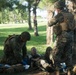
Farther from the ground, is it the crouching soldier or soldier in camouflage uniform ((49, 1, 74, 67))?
soldier in camouflage uniform ((49, 1, 74, 67))

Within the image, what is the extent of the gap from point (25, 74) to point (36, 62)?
685mm

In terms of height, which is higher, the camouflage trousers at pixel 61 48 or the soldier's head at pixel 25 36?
the soldier's head at pixel 25 36

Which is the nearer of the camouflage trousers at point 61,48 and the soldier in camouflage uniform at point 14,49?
the camouflage trousers at point 61,48

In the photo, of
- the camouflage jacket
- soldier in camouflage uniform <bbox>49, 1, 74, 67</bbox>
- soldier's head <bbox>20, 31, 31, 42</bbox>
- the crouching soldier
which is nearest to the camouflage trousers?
soldier in camouflage uniform <bbox>49, 1, 74, 67</bbox>

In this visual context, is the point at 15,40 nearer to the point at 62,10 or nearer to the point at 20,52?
the point at 20,52

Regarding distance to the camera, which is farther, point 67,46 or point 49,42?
point 49,42

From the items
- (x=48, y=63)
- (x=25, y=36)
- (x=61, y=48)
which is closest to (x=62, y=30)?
(x=61, y=48)

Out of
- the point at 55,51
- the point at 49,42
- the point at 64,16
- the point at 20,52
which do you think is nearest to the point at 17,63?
the point at 20,52

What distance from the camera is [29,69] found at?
9.88 metres

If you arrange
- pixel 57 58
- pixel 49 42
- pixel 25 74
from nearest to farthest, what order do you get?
1. pixel 57 58
2. pixel 25 74
3. pixel 49 42

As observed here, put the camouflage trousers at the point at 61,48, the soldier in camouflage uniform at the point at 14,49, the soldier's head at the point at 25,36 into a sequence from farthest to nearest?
the soldier in camouflage uniform at the point at 14,49, the soldier's head at the point at 25,36, the camouflage trousers at the point at 61,48

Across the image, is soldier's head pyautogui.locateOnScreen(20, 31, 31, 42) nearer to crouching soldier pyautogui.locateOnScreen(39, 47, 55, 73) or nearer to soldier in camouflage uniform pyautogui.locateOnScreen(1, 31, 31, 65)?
soldier in camouflage uniform pyautogui.locateOnScreen(1, 31, 31, 65)

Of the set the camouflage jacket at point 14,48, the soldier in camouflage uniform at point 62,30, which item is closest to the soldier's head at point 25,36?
the camouflage jacket at point 14,48

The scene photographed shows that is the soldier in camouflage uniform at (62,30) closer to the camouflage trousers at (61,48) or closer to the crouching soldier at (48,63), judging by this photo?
the camouflage trousers at (61,48)
